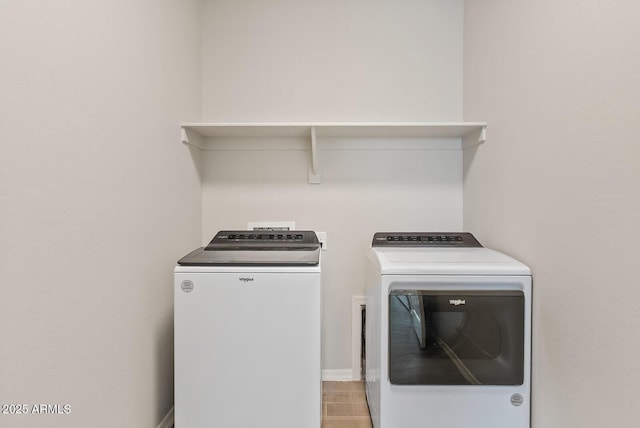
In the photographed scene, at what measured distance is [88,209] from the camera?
2.96 ft

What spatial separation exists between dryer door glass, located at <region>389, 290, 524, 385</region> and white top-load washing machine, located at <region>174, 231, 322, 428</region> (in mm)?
322

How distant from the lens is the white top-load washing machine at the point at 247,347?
1.16m

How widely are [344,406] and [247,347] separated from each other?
740 millimetres

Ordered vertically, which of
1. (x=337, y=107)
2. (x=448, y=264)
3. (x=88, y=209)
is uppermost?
(x=337, y=107)

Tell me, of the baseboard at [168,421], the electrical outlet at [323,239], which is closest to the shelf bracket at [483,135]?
the electrical outlet at [323,239]

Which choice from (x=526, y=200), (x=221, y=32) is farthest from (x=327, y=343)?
(x=221, y=32)

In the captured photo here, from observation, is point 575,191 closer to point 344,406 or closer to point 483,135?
point 483,135

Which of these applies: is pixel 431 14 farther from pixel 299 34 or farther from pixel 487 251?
pixel 487 251

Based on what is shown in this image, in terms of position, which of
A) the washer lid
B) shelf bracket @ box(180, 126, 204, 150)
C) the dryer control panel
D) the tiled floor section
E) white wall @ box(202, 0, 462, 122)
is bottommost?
the tiled floor section

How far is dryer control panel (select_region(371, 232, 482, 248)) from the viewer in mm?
1562

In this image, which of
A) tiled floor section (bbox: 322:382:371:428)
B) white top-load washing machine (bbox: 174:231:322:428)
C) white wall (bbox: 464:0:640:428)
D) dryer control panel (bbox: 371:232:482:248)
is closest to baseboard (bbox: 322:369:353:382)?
tiled floor section (bbox: 322:382:371:428)

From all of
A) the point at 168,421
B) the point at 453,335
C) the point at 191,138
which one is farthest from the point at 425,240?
the point at 168,421

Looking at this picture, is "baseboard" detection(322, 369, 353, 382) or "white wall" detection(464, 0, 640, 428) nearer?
"white wall" detection(464, 0, 640, 428)

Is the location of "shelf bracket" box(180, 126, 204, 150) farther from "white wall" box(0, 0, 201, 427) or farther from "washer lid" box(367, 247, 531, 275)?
"washer lid" box(367, 247, 531, 275)
